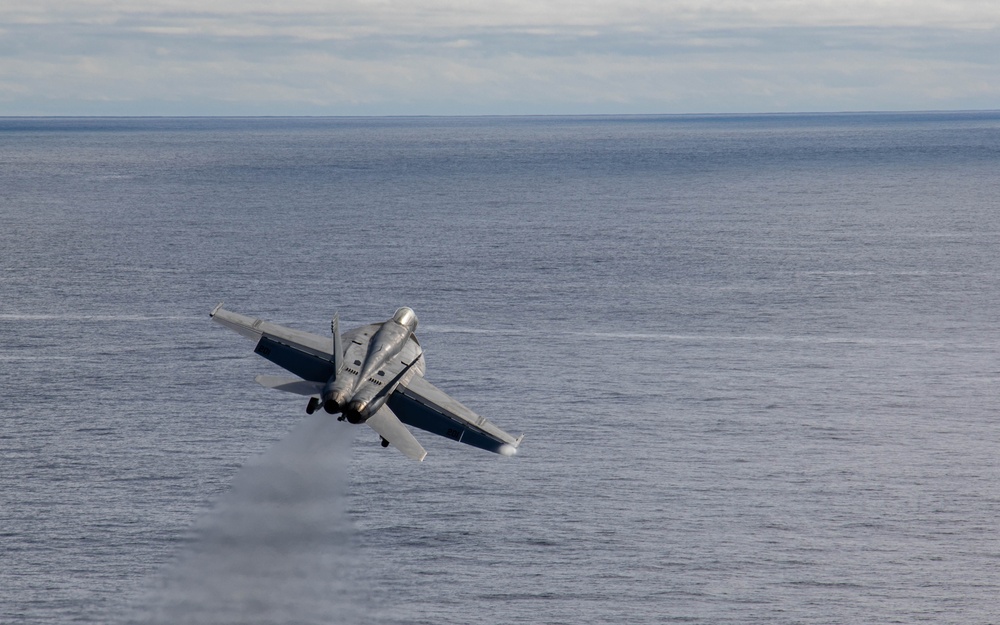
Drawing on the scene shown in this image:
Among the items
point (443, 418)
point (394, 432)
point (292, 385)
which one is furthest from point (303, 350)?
point (443, 418)

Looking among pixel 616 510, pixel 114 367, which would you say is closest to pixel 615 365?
pixel 616 510

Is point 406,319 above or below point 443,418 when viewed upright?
above

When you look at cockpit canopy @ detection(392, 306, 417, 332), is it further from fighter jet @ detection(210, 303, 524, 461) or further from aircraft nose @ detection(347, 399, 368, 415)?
aircraft nose @ detection(347, 399, 368, 415)

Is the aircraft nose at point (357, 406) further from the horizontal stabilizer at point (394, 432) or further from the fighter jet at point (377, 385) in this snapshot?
the horizontal stabilizer at point (394, 432)

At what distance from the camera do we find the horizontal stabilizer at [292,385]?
62688 mm

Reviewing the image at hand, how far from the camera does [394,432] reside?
62344mm

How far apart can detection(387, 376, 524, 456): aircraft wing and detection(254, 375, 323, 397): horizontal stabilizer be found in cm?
447

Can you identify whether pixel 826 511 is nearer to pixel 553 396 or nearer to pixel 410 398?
pixel 553 396

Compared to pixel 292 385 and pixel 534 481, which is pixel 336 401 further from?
pixel 534 481

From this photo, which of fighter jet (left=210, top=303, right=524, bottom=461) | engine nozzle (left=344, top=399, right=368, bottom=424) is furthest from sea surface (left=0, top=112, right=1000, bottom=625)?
engine nozzle (left=344, top=399, right=368, bottom=424)

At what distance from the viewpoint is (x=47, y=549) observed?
359 feet

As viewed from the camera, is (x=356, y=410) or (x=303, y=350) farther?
(x=303, y=350)

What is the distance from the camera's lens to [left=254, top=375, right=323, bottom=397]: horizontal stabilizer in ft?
206

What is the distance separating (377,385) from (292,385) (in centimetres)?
474
